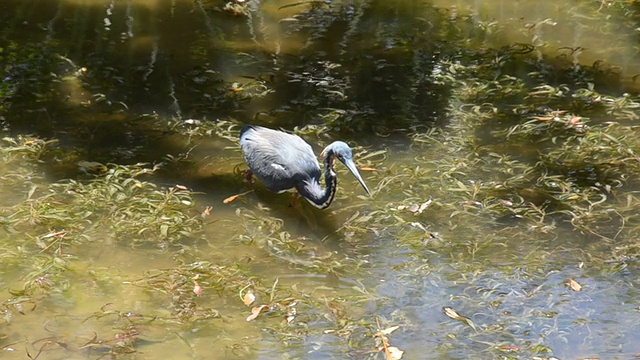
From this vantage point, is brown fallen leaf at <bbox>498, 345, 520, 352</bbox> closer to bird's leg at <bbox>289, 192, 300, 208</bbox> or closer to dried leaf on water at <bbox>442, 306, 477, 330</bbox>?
dried leaf on water at <bbox>442, 306, 477, 330</bbox>

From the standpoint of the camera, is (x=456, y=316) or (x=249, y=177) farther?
(x=249, y=177)

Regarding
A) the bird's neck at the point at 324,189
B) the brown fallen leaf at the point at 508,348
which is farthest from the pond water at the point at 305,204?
the bird's neck at the point at 324,189

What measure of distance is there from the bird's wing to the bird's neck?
0.07m

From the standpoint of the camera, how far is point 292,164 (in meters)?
6.06

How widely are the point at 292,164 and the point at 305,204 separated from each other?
0.37 m

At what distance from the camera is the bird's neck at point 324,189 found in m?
5.88

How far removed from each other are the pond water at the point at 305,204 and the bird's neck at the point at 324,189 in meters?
0.17

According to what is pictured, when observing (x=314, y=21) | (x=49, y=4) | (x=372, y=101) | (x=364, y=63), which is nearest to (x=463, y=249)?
(x=372, y=101)

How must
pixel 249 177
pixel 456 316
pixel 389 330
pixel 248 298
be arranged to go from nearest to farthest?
pixel 389 330, pixel 456 316, pixel 248 298, pixel 249 177

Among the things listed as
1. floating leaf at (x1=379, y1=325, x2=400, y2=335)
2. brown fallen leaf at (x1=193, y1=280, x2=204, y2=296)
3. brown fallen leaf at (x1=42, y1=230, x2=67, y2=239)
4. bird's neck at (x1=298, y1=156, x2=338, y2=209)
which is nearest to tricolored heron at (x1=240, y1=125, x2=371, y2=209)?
bird's neck at (x1=298, y1=156, x2=338, y2=209)

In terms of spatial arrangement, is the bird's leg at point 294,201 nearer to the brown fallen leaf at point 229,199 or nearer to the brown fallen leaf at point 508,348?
the brown fallen leaf at point 229,199

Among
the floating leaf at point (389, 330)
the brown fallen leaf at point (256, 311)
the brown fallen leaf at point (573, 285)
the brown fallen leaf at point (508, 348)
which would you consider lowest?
the brown fallen leaf at point (256, 311)

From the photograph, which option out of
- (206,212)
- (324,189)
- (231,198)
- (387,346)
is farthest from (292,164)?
(387,346)

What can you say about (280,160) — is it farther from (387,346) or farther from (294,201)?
(387,346)
